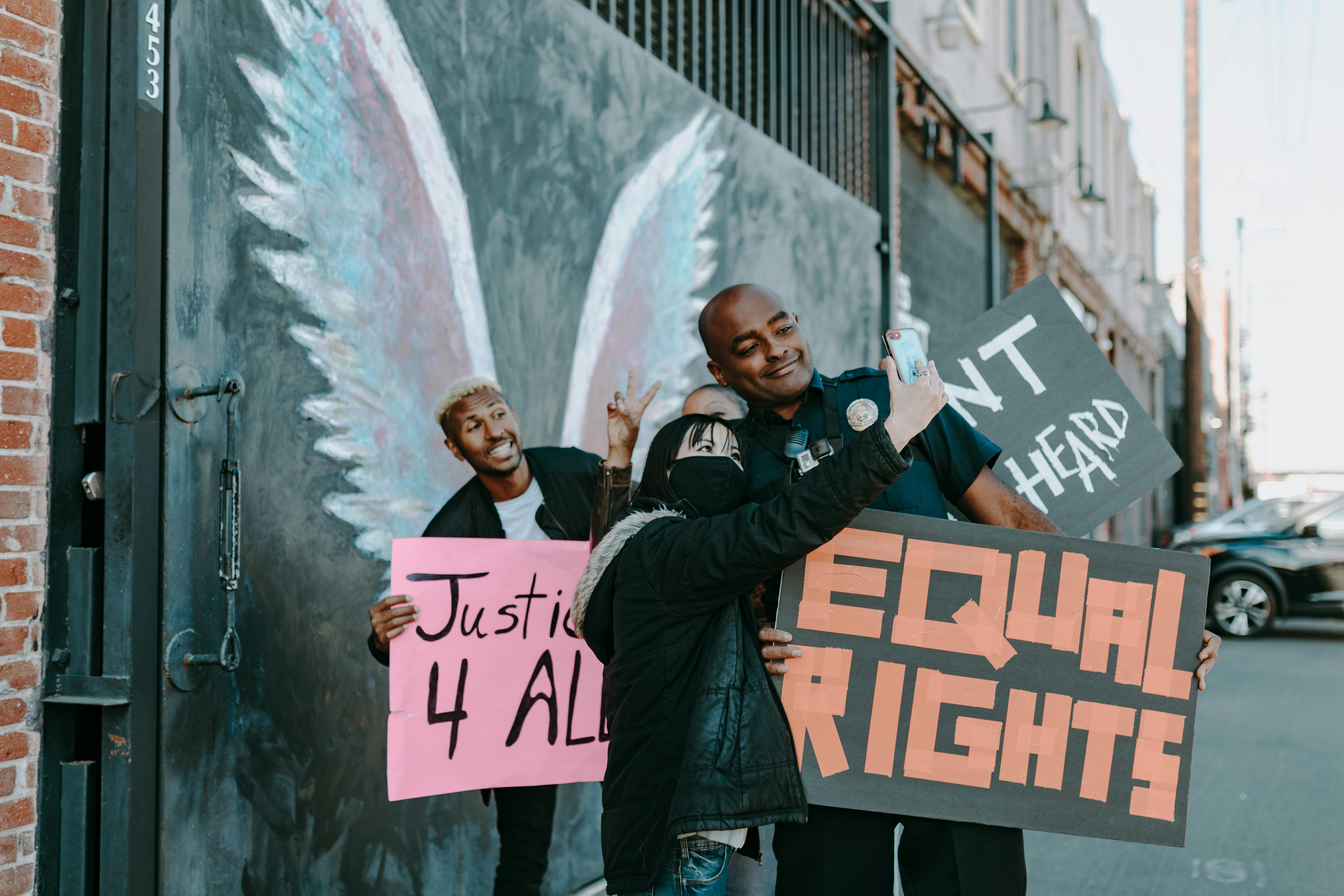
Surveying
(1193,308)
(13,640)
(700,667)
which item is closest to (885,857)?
(700,667)

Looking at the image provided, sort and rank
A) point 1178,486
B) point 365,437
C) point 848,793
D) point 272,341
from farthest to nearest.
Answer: point 1178,486, point 365,437, point 272,341, point 848,793

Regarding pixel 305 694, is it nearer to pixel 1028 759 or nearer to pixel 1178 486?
pixel 1028 759

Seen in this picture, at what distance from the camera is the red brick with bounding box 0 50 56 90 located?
248 centimetres

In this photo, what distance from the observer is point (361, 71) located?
3.35 metres

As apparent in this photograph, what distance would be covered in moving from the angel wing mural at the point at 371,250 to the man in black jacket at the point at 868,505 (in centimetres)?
127

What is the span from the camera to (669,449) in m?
2.27

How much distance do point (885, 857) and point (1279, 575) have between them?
35.0 feet

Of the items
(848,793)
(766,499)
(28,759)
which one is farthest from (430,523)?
(848,793)

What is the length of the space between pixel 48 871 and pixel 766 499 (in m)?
1.86

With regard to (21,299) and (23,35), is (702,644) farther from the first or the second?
(23,35)

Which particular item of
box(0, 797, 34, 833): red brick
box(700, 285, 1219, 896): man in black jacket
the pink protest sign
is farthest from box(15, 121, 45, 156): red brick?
box(700, 285, 1219, 896): man in black jacket

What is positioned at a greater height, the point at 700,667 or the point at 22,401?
the point at 22,401

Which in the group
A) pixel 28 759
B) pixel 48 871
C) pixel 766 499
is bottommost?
pixel 48 871

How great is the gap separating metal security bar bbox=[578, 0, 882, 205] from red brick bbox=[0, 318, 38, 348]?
2.87 m
